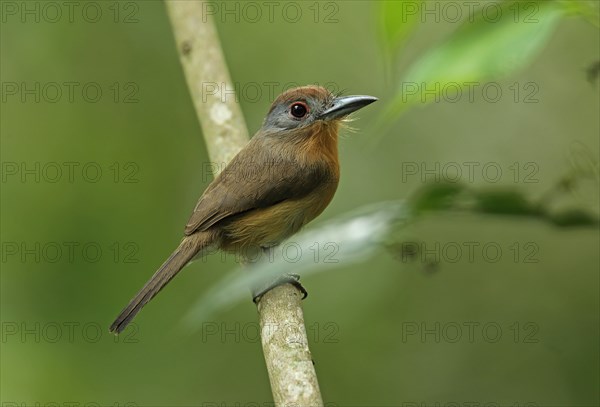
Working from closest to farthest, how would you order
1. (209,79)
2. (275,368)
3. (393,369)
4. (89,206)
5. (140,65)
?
(275,368), (209,79), (89,206), (393,369), (140,65)

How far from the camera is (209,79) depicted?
11.8 feet

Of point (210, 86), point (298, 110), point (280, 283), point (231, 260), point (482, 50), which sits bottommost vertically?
point (231, 260)

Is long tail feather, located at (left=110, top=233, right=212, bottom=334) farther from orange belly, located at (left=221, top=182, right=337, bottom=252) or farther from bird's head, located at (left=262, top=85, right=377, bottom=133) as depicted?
bird's head, located at (left=262, top=85, right=377, bottom=133)

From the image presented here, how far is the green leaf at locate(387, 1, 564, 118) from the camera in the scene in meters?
1.14

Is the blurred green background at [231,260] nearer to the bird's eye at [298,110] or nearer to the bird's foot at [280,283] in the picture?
the bird's eye at [298,110]

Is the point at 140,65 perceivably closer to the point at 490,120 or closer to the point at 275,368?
the point at 490,120

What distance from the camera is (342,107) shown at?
144 inches

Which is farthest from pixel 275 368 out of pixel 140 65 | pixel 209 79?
pixel 140 65

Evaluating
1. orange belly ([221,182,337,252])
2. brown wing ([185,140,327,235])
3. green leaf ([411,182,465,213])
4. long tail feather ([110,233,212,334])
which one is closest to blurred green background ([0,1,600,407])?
orange belly ([221,182,337,252])

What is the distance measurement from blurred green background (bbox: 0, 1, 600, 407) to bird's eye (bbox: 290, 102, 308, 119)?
36.5 inches

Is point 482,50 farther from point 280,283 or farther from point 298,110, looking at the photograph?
point 298,110

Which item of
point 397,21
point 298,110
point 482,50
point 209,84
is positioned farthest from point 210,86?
point 482,50

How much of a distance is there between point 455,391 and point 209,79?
2950 millimetres

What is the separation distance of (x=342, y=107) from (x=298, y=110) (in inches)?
10.5
